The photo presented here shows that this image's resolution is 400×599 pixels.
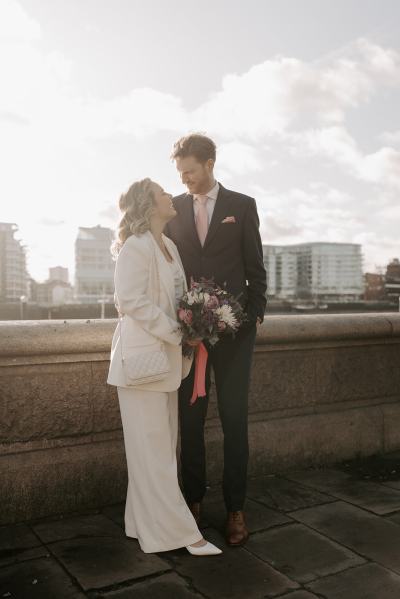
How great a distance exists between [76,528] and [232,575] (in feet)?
3.47

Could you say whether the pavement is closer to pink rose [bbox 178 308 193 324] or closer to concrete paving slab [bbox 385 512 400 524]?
concrete paving slab [bbox 385 512 400 524]

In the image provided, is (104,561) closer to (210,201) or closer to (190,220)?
(190,220)

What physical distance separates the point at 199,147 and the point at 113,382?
4.42 ft

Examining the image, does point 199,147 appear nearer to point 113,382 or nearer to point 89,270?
point 113,382

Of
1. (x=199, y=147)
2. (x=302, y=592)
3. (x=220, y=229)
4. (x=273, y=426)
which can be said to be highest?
(x=199, y=147)

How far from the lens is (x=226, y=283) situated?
143 inches

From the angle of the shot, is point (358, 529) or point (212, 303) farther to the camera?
point (358, 529)

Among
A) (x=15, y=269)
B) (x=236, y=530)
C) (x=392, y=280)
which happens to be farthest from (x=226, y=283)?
(x=15, y=269)

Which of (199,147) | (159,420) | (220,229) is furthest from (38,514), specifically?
(199,147)

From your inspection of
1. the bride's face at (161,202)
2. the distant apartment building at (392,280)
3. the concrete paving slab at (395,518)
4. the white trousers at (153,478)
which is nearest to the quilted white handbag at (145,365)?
the white trousers at (153,478)

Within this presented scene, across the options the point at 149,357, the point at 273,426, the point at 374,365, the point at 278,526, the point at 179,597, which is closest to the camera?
the point at 179,597

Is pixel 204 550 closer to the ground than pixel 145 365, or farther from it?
closer to the ground

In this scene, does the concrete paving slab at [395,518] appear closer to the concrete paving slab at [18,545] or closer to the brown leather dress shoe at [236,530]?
the brown leather dress shoe at [236,530]

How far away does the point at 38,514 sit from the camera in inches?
154
